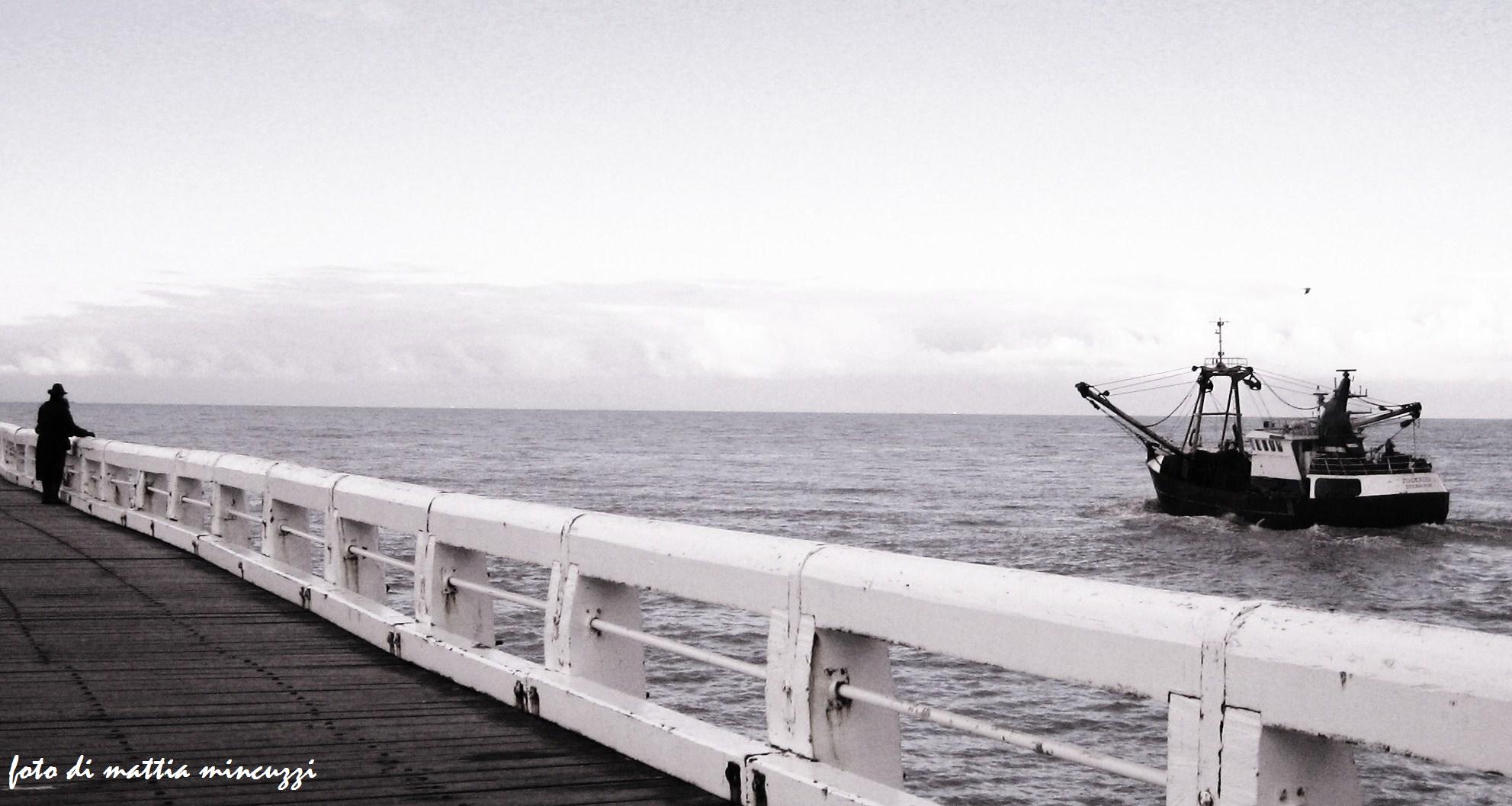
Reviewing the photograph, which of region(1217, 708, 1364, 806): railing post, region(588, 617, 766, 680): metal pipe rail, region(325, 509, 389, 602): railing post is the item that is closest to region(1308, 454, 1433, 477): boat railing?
region(325, 509, 389, 602): railing post

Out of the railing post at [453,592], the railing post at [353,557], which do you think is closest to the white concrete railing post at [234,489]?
the railing post at [353,557]

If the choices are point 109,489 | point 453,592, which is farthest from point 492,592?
point 109,489

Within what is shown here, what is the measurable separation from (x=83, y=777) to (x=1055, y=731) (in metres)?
14.6

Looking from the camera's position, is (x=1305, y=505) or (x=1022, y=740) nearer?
(x=1022, y=740)

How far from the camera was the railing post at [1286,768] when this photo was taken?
3100 mm

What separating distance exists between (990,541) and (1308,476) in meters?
19.8

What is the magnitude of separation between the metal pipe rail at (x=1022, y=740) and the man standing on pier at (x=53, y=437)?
61.3 feet

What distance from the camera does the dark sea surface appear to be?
664 inches

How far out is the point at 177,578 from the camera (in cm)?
1217

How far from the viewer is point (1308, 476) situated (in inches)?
2295

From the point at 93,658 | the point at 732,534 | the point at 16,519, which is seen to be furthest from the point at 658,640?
the point at 16,519

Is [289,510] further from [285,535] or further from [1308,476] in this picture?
[1308,476]

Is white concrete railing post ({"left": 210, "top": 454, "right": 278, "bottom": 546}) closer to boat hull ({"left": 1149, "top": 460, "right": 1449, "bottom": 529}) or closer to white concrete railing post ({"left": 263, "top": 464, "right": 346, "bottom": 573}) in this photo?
white concrete railing post ({"left": 263, "top": 464, "right": 346, "bottom": 573})

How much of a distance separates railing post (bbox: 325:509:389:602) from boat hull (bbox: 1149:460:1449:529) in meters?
54.5
